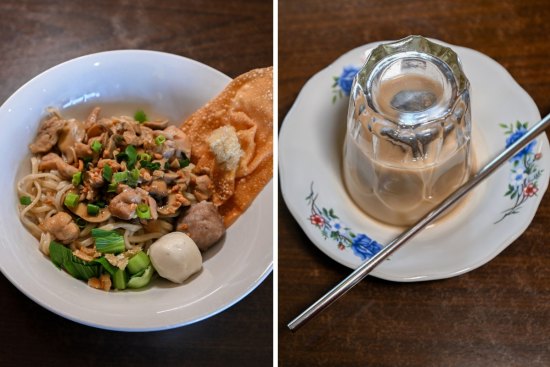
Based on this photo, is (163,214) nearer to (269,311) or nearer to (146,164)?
(146,164)

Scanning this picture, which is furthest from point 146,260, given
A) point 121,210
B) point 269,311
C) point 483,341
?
point 483,341

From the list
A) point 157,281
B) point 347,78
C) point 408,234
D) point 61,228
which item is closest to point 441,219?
point 408,234

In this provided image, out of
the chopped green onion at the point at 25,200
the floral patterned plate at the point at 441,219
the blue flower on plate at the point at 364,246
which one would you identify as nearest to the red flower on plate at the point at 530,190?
the floral patterned plate at the point at 441,219

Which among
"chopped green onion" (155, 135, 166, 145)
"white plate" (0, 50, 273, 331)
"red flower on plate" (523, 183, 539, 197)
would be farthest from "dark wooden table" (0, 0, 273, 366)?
"red flower on plate" (523, 183, 539, 197)

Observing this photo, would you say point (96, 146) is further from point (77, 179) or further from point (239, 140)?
point (239, 140)

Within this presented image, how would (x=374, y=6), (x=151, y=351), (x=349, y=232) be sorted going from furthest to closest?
(x=374, y=6)
(x=349, y=232)
(x=151, y=351)

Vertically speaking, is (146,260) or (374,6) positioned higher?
(374,6)
